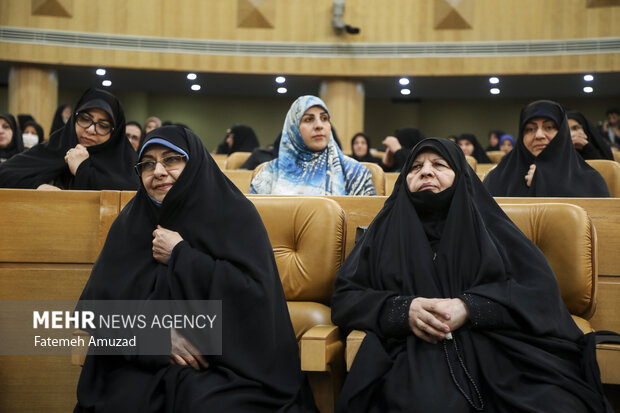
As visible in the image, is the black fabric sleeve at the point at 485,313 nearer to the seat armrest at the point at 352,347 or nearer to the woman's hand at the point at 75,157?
the seat armrest at the point at 352,347

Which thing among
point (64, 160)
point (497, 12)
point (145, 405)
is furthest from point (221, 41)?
point (145, 405)

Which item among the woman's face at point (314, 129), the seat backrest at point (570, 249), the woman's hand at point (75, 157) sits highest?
the woman's face at point (314, 129)

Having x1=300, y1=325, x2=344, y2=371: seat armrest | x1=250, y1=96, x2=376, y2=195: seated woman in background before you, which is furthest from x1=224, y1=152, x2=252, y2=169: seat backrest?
x1=300, y1=325, x2=344, y2=371: seat armrest

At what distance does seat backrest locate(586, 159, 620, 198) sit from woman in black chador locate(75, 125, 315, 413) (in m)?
2.55

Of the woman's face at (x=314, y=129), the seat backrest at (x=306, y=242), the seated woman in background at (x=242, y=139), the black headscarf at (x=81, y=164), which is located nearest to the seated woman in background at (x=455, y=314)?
the seat backrest at (x=306, y=242)

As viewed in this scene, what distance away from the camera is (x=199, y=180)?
224 cm

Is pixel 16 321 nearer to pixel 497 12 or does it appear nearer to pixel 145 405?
pixel 145 405

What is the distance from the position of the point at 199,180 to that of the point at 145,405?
27.4 inches

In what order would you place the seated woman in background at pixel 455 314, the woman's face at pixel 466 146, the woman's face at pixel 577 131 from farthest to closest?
the woman's face at pixel 466 146 → the woman's face at pixel 577 131 → the seated woman in background at pixel 455 314

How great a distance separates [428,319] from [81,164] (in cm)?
210

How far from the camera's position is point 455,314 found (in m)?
2.07

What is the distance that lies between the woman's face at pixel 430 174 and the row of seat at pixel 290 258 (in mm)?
292

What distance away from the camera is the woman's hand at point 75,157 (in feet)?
11.4

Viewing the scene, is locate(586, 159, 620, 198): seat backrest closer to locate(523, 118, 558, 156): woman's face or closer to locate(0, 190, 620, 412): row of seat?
locate(523, 118, 558, 156): woman's face
